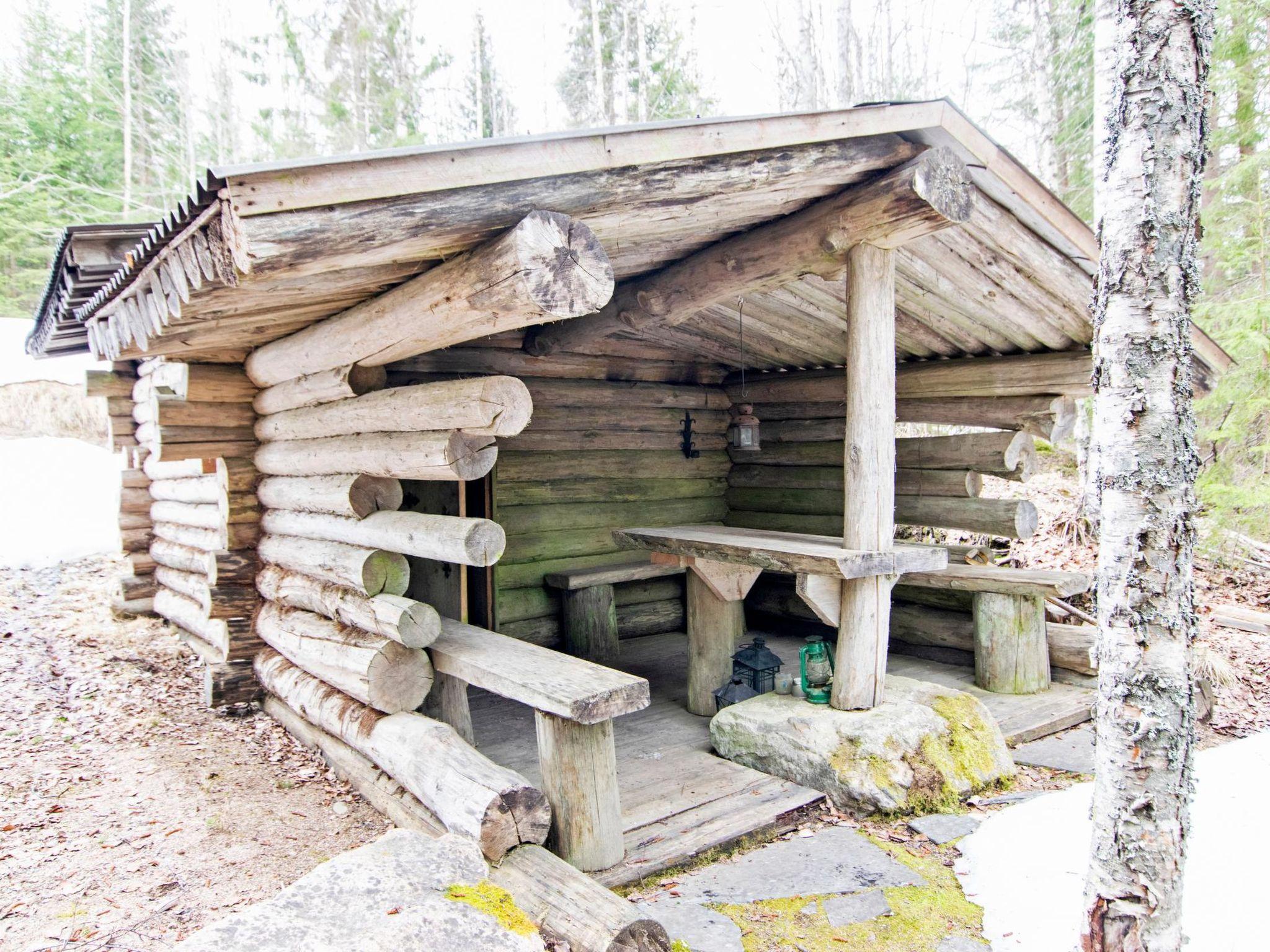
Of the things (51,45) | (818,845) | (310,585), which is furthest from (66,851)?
(51,45)

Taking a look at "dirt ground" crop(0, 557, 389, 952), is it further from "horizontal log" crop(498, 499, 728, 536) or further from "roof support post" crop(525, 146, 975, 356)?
"roof support post" crop(525, 146, 975, 356)

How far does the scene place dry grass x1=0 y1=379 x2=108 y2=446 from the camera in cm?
1484

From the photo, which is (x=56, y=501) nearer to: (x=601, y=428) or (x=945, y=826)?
(x=601, y=428)

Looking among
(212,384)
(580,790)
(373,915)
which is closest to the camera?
(373,915)

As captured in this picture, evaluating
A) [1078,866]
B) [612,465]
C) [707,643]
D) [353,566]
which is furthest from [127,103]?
[1078,866]

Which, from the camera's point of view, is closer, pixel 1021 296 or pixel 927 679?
pixel 1021 296

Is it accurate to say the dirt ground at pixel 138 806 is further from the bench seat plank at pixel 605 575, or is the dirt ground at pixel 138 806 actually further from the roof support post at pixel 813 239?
the roof support post at pixel 813 239

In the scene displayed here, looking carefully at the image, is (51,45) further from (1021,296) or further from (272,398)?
(1021,296)

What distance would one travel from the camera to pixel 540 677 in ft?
11.7

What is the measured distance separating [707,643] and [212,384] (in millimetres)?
3803

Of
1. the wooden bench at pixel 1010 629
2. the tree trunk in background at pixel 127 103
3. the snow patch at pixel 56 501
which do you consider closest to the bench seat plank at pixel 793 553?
the wooden bench at pixel 1010 629

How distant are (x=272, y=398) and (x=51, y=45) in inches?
856

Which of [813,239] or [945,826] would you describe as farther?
[813,239]

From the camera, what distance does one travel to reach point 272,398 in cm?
534
